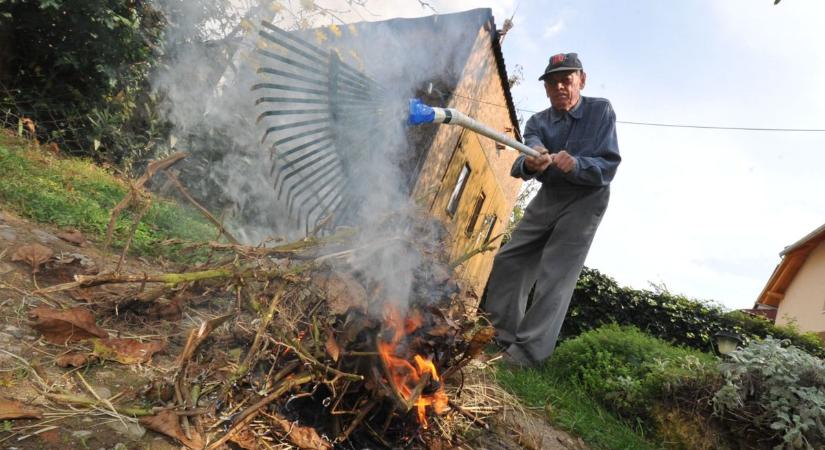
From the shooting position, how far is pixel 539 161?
10.1 feet

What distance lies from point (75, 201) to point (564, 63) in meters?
3.72

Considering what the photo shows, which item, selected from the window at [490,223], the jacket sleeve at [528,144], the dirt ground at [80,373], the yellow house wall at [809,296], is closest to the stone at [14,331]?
the dirt ground at [80,373]

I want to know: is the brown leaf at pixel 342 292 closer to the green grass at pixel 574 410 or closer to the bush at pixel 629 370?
the green grass at pixel 574 410

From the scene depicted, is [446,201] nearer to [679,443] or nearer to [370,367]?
[679,443]

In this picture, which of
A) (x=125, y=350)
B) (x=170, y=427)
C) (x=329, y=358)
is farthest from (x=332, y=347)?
(x=125, y=350)

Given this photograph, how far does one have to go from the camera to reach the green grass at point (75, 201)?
10.0 ft

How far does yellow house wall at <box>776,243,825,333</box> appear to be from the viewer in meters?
12.6

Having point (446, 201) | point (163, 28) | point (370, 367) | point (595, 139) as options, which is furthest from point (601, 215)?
point (163, 28)

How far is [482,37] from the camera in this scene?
5473 millimetres

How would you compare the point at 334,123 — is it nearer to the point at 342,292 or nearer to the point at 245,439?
the point at 342,292

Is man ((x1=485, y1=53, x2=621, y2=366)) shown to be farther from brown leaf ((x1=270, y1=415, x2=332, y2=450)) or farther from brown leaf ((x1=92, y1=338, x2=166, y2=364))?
brown leaf ((x1=92, y1=338, x2=166, y2=364))

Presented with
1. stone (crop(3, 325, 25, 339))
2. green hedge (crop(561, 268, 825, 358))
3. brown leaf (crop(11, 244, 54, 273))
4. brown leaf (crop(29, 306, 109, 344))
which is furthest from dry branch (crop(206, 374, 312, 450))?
green hedge (crop(561, 268, 825, 358))

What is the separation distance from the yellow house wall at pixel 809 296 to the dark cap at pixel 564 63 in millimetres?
12461

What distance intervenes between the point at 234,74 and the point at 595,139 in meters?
4.20
